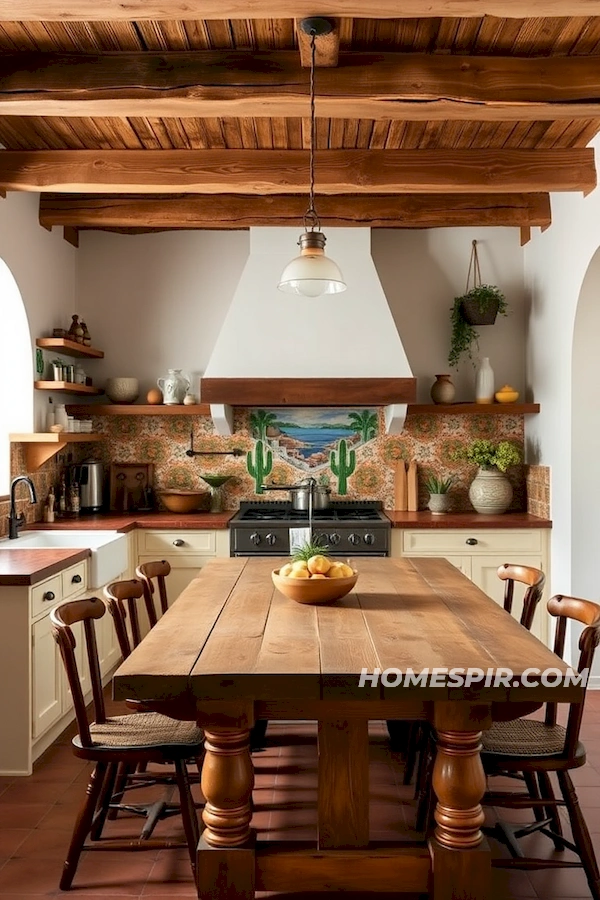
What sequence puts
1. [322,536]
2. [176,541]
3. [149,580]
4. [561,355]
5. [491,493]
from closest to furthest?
[149,580]
[561,355]
[322,536]
[176,541]
[491,493]

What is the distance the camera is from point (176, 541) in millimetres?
5176

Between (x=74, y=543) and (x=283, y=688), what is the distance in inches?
118

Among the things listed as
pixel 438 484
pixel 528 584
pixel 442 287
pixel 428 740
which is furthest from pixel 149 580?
pixel 442 287

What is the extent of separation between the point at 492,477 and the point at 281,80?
9.86 feet

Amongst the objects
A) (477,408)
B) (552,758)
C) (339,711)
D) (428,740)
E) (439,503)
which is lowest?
(428,740)

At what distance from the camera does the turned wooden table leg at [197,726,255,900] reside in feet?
7.39

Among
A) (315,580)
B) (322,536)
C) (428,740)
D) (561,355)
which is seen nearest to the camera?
(315,580)

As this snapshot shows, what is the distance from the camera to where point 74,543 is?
189 inches

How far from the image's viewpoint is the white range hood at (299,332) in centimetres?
523

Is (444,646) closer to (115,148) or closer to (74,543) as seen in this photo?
(74,543)

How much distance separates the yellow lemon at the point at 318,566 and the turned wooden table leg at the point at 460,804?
0.76 meters

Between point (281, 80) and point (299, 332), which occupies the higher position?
point (281, 80)

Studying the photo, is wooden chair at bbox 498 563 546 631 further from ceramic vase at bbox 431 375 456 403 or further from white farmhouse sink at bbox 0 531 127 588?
ceramic vase at bbox 431 375 456 403

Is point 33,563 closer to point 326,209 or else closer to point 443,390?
point 326,209
